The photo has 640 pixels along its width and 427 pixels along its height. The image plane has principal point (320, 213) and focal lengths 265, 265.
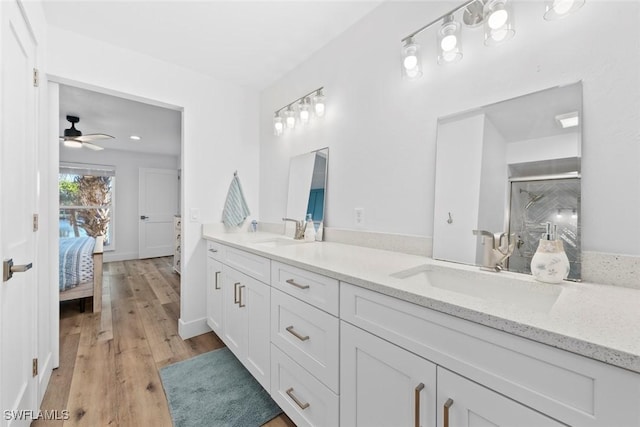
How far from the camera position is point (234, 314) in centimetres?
182

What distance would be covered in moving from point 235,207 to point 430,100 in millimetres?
1841

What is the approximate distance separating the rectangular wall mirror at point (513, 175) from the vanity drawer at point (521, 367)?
1.81ft

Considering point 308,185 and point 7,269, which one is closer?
point 7,269

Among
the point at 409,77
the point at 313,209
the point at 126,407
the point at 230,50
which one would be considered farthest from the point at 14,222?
the point at 409,77

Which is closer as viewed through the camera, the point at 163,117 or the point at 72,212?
the point at 163,117

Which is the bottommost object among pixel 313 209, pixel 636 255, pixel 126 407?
pixel 126 407

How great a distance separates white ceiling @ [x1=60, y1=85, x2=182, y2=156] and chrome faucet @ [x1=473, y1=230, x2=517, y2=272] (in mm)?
3303

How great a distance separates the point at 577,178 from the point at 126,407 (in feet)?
7.90

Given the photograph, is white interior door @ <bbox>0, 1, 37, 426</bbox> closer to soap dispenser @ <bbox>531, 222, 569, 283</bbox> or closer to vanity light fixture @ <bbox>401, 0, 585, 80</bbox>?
vanity light fixture @ <bbox>401, 0, 585, 80</bbox>

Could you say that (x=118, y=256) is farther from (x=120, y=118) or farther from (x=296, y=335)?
(x=296, y=335)

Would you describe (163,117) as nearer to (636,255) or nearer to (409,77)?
(409,77)

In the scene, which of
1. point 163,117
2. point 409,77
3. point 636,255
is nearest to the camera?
point 636,255

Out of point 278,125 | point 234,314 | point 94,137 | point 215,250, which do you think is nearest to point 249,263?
point 234,314

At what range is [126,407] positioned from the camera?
58.7 inches
